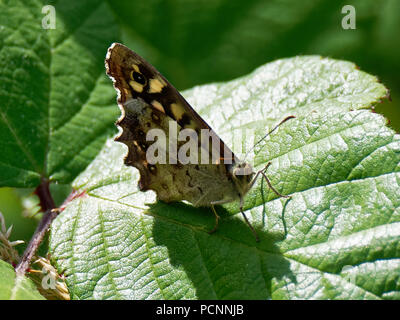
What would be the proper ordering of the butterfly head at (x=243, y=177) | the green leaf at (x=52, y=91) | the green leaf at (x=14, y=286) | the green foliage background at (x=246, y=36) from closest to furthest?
the green leaf at (x=14, y=286) < the butterfly head at (x=243, y=177) < the green leaf at (x=52, y=91) < the green foliage background at (x=246, y=36)

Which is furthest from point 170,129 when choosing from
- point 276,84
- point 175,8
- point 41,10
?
point 175,8

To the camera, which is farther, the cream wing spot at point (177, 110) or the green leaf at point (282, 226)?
the cream wing spot at point (177, 110)

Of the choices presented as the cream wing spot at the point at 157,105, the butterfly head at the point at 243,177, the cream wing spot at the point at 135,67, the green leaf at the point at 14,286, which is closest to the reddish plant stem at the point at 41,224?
the green leaf at the point at 14,286

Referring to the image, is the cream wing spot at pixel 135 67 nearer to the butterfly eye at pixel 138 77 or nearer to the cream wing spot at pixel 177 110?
the butterfly eye at pixel 138 77

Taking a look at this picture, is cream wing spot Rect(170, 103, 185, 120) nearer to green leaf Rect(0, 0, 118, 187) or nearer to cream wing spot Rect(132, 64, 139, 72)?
cream wing spot Rect(132, 64, 139, 72)

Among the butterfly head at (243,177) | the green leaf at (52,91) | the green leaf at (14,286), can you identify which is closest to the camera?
the green leaf at (14,286)

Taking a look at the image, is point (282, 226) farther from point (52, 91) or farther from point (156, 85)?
point (52, 91)

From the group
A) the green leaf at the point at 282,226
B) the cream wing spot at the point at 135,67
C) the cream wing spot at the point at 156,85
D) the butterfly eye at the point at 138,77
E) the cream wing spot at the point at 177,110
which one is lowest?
the green leaf at the point at 282,226

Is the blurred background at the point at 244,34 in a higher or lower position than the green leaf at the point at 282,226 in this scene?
higher
